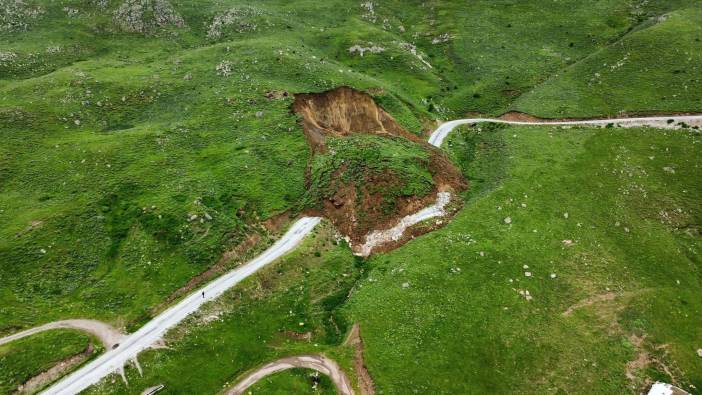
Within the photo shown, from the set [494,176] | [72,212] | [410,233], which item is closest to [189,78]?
[72,212]

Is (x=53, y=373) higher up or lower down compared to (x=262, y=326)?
higher up

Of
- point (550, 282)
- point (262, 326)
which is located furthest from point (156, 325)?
point (550, 282)

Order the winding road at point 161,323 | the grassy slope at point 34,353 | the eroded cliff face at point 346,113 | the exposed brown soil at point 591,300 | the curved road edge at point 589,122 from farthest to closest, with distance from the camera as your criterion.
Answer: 1. the eroded cliff face at point 346,113
2. the curved road edge at point 589,122
3. the exposed brown soil at point 591,300
4. the winding road at point 161,323
5. the grassy slope at point 34,353

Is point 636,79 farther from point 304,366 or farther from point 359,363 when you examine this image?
point 304,366

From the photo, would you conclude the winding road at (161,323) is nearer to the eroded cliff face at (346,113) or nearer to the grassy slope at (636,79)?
the eroded cliff face at (346,113)

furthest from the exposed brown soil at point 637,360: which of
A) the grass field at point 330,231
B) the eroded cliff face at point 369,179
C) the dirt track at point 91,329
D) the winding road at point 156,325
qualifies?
the dirt track at point 91,329
